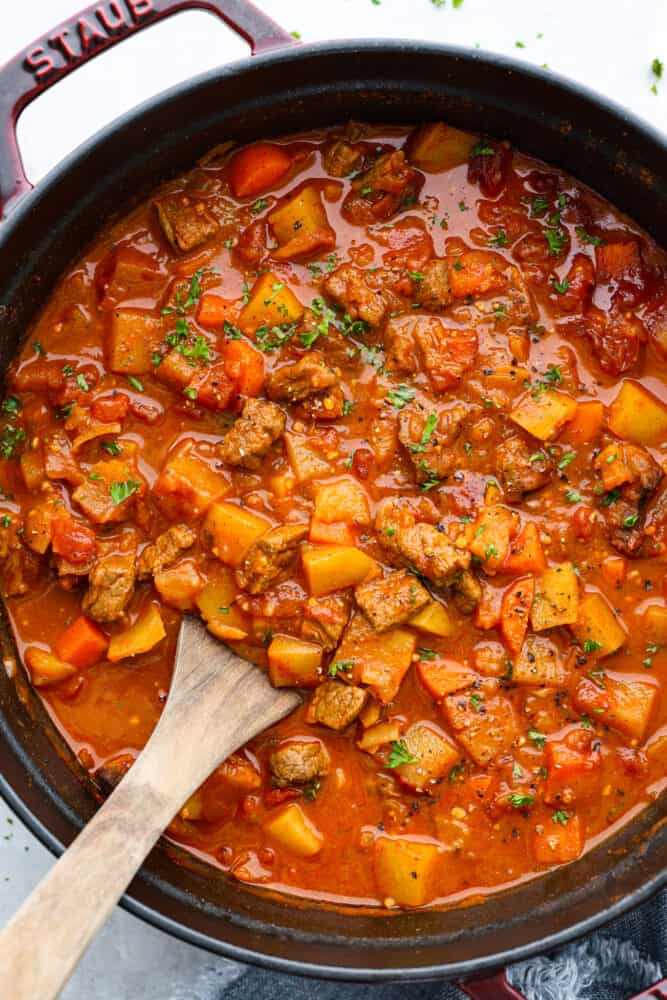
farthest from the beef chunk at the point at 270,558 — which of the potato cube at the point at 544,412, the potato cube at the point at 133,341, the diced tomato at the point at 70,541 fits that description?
the potato cube at the point at 544,412

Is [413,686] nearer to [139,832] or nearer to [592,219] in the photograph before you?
Answer: [139,832]

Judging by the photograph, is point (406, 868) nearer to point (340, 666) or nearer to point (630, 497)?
point (340, 666)

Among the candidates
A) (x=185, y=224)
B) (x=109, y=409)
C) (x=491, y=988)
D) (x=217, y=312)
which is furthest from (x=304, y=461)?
(x=491, y=988)

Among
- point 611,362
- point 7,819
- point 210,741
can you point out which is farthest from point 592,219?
point 7,819

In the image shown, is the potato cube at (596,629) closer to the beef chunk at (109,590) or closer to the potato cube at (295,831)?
the potato cube at (295,831)

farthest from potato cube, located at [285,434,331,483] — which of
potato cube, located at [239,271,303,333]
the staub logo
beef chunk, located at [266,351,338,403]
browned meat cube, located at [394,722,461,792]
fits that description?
the staub logo

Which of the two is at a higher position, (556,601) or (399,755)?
(556,601)

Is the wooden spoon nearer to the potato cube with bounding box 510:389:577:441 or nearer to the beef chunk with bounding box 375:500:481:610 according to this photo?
the beef chunk with bounding box 375:500:481:610
